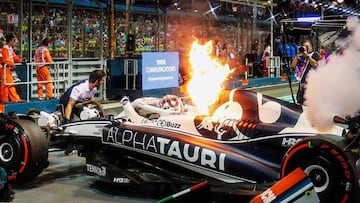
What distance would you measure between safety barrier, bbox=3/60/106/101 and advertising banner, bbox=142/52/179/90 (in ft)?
4.66

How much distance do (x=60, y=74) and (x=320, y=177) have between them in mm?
12317

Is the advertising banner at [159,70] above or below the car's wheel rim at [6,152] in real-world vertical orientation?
above

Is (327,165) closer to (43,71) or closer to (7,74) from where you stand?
(7,74)

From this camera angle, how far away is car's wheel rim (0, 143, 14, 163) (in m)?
6.55

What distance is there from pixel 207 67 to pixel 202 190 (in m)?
2.79

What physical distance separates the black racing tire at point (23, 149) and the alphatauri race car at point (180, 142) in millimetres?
11

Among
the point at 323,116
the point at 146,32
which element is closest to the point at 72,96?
the point at 323,116

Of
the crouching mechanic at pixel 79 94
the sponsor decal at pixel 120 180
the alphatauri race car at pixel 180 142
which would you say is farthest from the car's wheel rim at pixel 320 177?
the crouching mechanic at pixel 79 94

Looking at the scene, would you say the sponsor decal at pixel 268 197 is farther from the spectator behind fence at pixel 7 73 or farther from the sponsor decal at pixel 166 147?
the spectator behind fence at pixel 7 73

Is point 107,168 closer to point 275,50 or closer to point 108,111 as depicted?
point 108,111

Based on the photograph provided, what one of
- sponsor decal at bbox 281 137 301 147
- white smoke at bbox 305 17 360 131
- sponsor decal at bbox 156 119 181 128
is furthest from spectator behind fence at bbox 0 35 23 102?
white smoke at bbox 305 17 360 131

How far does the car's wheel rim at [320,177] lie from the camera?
4197 mm

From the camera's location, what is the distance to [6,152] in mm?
6629

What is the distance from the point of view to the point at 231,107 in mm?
6215
